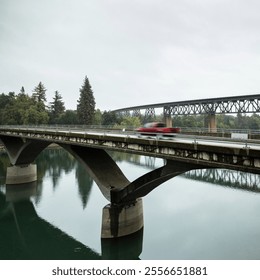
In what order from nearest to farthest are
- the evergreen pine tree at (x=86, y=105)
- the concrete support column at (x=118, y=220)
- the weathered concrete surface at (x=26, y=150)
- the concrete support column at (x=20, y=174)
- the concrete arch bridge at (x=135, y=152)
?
the concrete arch bridge at (x=135, y=152) → the concrete support column at (x=118, y=220) → the weathered concrete surface at (x=26, y=150) → the concrete support column at (x=20, y=174) → the evergreen pine tree at (x=86, y=105)

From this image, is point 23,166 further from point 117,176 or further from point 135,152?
point 135,152

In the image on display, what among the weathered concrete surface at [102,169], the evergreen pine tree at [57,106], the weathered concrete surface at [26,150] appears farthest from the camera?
the evergreen pine tree at [57,106]

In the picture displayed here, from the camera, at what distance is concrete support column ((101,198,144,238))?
62.5ft

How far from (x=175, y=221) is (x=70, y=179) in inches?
920

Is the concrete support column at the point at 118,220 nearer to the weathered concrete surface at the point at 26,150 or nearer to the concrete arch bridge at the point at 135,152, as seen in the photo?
the concrete arch bridge at the point at 135,152

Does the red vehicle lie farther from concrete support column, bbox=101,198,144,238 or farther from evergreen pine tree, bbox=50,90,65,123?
evergreen pine tree, bbox=50,90,65,123

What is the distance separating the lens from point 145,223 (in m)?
23.5

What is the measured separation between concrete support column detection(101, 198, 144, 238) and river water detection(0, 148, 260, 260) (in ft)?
2.20

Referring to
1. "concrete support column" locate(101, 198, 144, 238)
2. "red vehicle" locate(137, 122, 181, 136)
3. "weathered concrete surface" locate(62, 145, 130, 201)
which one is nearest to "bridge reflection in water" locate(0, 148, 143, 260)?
"concrete support column" locate(101, 198, 144, 238)

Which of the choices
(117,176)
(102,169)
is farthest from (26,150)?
(117,176)

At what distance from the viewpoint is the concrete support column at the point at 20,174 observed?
122ft

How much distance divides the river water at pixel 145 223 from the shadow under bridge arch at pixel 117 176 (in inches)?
150

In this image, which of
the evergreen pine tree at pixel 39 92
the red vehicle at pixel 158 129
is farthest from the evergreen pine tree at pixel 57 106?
the red vehicle at pixel 158 129

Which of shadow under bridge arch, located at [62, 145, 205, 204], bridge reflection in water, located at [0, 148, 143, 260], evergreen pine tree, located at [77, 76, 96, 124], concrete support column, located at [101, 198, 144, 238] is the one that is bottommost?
bridge reflection in water, located at [0, 148, 143, 260]
